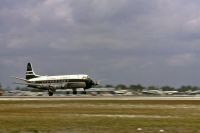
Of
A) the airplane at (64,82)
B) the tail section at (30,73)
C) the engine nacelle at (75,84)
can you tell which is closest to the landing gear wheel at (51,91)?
the airplane at (64,82)

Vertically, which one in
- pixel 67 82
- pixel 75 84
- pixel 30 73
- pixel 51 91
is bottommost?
pixel 51 91

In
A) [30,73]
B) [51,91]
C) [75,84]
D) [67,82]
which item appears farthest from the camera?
[30,73]

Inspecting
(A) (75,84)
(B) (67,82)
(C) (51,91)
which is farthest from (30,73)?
(A) (75,84)

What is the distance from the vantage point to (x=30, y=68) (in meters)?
152

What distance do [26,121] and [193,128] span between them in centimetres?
1261

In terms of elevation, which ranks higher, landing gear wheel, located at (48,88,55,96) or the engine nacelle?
the engine nacelle

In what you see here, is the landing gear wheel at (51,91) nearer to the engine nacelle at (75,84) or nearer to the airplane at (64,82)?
the airplane at (64,82)

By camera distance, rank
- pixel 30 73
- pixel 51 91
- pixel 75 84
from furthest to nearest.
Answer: pixel 30 73 < pixel 51 91 < pixel 75 84

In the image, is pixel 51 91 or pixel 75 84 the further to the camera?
pixel 51 91

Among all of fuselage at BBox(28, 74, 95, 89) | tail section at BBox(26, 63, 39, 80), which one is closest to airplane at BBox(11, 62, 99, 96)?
fuselage at BBox(28, 74, 95, 89)

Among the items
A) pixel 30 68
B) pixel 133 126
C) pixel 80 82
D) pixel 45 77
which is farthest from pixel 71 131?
pixel 30 68

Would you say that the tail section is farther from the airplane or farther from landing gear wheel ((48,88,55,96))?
landing gear wheel ((48,88,55,96))

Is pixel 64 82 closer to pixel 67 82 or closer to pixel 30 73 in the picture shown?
pixel 67 82

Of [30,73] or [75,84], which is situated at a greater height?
[30,73]
